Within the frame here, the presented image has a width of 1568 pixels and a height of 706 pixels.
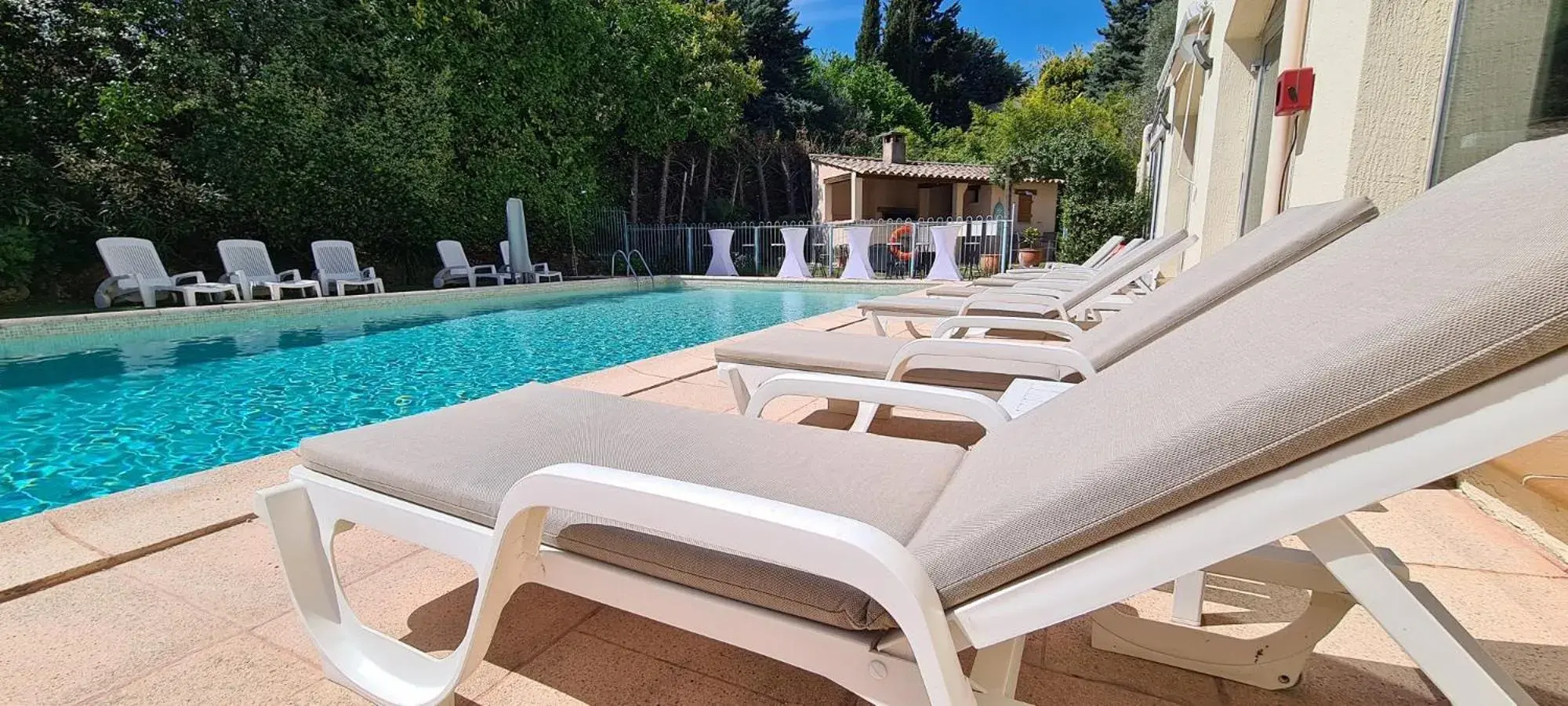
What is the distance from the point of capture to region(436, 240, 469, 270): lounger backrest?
38.0 ft

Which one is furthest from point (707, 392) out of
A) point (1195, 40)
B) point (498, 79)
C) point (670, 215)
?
point (670, 215)

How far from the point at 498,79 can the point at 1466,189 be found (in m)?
14.5

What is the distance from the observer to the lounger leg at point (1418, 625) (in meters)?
0.69

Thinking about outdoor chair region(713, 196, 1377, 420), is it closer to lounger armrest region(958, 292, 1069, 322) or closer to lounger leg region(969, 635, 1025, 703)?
lounger armrest region(958, 292, 1069, 322)

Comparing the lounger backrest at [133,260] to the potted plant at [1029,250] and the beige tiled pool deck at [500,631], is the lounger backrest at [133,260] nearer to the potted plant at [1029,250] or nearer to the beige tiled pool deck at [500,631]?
the beige tiled pool deck at [500,631]

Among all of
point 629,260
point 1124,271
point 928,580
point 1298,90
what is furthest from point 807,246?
point 928,580

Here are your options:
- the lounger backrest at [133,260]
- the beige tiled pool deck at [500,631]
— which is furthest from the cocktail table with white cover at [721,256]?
the beige tiled pool deck at [500,631]

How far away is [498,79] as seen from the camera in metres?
12.9

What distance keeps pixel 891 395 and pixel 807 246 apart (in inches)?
524

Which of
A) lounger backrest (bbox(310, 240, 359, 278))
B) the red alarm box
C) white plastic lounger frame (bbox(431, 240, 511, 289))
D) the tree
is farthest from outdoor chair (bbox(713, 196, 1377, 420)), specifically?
the tree

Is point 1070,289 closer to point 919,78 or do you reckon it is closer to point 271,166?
point 271,166

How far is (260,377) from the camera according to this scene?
202 inches

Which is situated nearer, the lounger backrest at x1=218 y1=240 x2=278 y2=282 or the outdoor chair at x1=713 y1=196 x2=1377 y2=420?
the outdoor chair at x1=713 y1=196 x2=1377 y2=420

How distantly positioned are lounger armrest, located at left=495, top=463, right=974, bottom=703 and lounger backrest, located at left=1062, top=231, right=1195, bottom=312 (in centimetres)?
306
